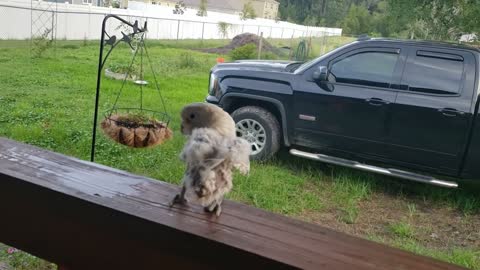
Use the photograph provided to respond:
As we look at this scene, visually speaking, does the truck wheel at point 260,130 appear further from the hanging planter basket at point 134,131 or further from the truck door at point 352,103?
the hanging planter basket at point 134,131

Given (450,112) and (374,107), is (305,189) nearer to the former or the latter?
(374,107)

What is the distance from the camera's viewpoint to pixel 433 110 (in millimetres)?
4656

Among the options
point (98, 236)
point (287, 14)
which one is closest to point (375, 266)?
point (98, 236)

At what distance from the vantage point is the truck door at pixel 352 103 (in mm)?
4930

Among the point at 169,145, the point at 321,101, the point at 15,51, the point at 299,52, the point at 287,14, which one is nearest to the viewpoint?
the point at 321,101

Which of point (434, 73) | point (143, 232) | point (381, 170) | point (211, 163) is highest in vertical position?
point (434, 73)

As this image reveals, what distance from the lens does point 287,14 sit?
5572 cm

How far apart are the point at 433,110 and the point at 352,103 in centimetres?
84

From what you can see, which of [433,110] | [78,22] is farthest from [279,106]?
[78,22]

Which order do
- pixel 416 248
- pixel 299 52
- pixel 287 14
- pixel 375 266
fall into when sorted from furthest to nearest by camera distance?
pixel 287 14 < pixel 299 52 < pixel 416 248 < pixel 375 266

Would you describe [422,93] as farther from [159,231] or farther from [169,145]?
[159,231]

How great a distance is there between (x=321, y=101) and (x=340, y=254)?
14.0 feet

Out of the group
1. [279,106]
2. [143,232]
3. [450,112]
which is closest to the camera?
[143,232]

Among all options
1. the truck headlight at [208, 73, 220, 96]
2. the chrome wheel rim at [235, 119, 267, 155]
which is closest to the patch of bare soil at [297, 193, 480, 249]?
the chrome wheel rim at [235, 119, 267, 155]
